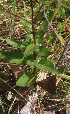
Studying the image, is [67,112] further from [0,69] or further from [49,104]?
[0,69]

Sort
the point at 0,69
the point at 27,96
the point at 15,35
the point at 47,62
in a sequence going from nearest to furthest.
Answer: the point at 47,62 < the point at 27,96 < the point at 0,69 < the point at 15,35

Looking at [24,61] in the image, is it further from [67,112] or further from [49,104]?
[67,112]

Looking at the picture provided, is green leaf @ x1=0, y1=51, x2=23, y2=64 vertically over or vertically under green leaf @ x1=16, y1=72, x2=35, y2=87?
over

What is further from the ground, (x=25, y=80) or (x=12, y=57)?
(x=12, y=57)

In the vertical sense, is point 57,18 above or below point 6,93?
above

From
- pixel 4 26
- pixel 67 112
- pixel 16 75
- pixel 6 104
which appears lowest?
pixel 67 112

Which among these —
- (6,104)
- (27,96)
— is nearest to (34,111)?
(27,96)

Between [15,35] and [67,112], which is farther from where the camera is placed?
[15,35]

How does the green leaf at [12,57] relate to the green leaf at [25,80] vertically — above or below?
above

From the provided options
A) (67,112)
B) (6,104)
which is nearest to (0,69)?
(6,104)

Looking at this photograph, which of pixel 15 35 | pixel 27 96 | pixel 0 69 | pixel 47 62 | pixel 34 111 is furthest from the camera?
pixel 15 35
